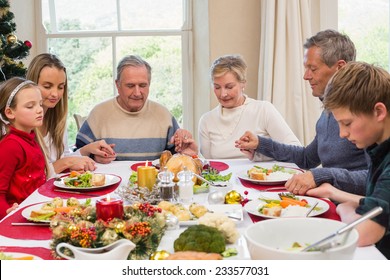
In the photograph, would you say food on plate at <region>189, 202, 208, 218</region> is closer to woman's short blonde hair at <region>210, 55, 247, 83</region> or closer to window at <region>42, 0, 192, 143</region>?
woman's short blonde hair at <region>210, 55, 247, 83</region>

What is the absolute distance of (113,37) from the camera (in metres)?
4.36

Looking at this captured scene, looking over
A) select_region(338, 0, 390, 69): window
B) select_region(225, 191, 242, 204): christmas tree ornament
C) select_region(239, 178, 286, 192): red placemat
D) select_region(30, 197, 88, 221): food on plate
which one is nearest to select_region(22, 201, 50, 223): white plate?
select_region(30, 197, 88, 221): food on plate

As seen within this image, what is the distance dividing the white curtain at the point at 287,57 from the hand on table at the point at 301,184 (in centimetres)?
194

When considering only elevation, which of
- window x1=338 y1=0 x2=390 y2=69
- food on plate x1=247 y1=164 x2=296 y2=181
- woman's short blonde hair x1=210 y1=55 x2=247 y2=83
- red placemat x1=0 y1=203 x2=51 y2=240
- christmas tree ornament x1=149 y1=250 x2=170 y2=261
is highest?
window x1=338 y1=0 x2=390 y2=69

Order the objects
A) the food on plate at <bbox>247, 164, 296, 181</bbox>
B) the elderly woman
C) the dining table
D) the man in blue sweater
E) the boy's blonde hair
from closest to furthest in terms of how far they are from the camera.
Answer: the dining table < the boy's blonde hair < the man in blue sweater < the food on plate at <bbox>247, 164, 296, 181</bbox> < the elderly woman

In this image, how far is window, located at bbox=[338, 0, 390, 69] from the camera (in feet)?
13.7

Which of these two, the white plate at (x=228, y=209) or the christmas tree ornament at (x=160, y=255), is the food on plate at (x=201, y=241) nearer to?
the christmas tree ornament at (x=160, y=255)

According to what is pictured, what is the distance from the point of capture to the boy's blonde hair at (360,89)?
4.93 ft

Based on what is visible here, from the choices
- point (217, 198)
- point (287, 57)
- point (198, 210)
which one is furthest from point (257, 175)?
point (287, 57)

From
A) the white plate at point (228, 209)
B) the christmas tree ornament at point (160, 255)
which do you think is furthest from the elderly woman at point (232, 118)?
the christmas tree ornament at point (160, 255)

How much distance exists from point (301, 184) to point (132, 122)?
1.46 meters

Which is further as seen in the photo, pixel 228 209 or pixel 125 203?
pixel 125 203

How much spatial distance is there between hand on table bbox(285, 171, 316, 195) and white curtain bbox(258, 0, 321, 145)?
1940 mm

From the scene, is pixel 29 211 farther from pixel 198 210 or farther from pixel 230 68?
pixel 230 68
